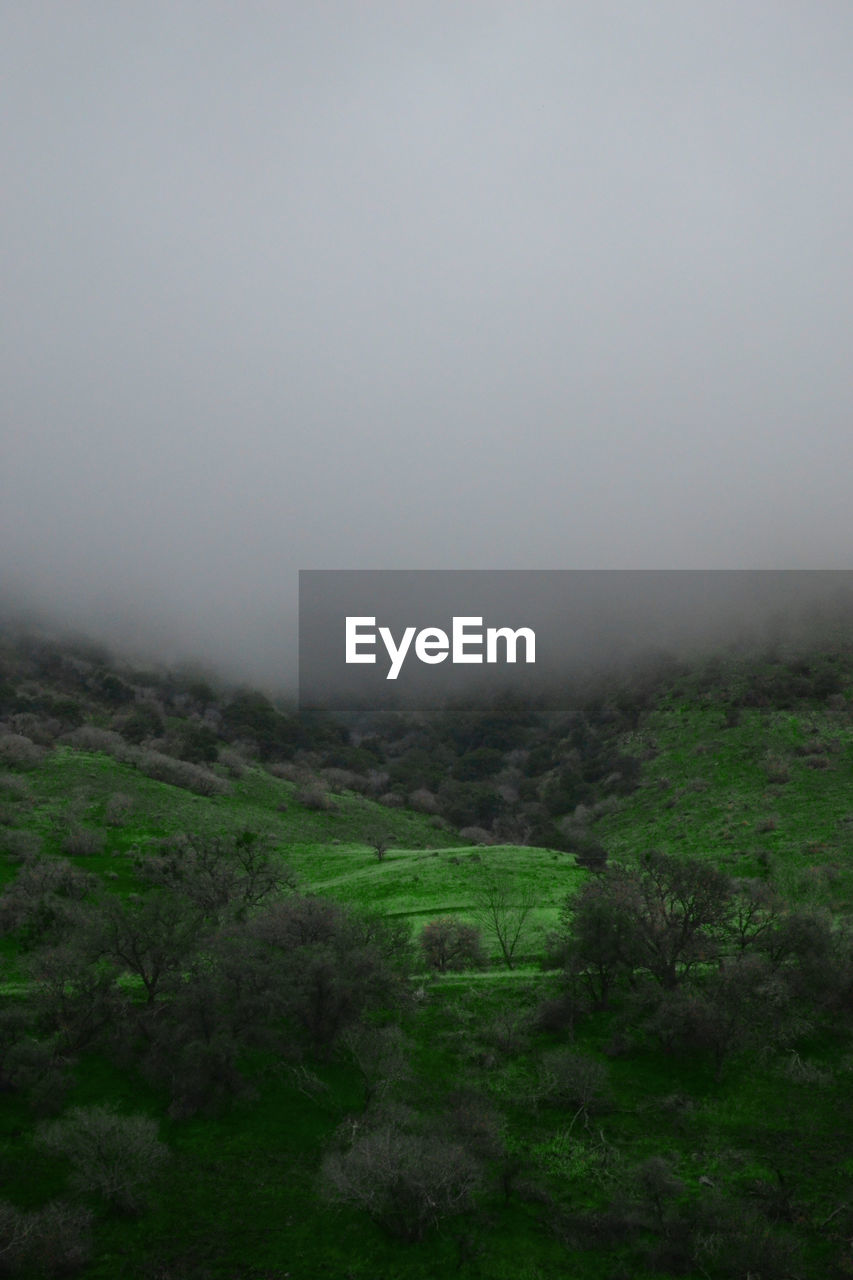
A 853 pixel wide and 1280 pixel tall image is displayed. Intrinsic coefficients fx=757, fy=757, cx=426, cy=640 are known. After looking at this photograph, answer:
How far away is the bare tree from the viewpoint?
40750 mm

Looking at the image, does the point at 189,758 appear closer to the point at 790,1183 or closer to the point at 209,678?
the point at 209,678

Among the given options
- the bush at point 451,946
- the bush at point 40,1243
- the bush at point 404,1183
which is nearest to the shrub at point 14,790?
the bush at point 451,946

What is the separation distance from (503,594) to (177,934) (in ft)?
493

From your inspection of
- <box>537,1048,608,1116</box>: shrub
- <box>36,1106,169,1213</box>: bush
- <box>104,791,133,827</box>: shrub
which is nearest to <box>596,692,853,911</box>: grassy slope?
<box>537,1048,608,1116</box>: shrub

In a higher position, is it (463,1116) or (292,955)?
(292,955)

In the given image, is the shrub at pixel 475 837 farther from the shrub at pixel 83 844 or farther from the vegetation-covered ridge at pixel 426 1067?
the shrub at pixel 83 844

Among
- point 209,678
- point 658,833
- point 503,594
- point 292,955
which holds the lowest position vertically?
point 658,833

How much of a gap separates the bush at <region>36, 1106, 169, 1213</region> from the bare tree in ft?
69.6

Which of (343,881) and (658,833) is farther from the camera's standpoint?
(658,833)

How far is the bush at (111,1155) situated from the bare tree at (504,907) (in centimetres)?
2121

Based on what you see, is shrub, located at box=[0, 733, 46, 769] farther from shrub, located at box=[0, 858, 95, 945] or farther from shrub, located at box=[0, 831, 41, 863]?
shrub, located at box=[0, 858, 95, 945]

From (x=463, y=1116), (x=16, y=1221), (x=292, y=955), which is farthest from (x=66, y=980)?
(x=463, y=1116)

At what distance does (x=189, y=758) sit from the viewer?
340 feet

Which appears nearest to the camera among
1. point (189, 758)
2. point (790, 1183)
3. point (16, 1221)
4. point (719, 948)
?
point (16, 1221)
